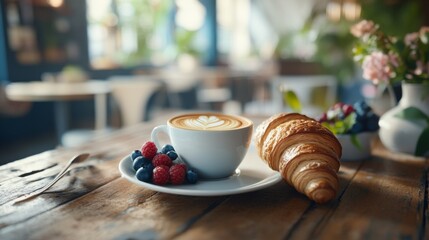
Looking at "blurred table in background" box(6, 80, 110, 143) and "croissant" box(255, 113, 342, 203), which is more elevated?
"croissant" box(255, 113, 342, 203)

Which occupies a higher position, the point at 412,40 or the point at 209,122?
the point at 412,40

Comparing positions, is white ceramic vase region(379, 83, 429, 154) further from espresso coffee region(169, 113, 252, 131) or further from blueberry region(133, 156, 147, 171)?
blueberry region(133, 156, 147, 171)

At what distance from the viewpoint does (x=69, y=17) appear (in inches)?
212

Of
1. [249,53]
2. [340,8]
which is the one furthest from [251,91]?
[249,53]

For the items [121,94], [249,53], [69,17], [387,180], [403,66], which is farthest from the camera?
[249,53]

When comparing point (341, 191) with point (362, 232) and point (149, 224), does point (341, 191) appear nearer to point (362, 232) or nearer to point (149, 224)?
point (362, 232)

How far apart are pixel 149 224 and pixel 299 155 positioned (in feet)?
0.93

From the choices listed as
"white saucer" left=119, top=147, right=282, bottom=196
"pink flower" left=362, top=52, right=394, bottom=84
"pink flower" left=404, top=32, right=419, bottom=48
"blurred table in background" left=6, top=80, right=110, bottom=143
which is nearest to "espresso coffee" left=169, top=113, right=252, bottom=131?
"white saucer" left=119, top=147, right=282, bottom=196

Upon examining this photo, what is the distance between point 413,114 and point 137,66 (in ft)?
19.0

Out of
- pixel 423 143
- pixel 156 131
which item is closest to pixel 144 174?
pixel 156 131

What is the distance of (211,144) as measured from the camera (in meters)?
0.75

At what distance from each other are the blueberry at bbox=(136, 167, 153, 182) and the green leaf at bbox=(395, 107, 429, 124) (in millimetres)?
705

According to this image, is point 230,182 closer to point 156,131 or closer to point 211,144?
point 211,144

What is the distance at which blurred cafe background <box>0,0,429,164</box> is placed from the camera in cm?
356
